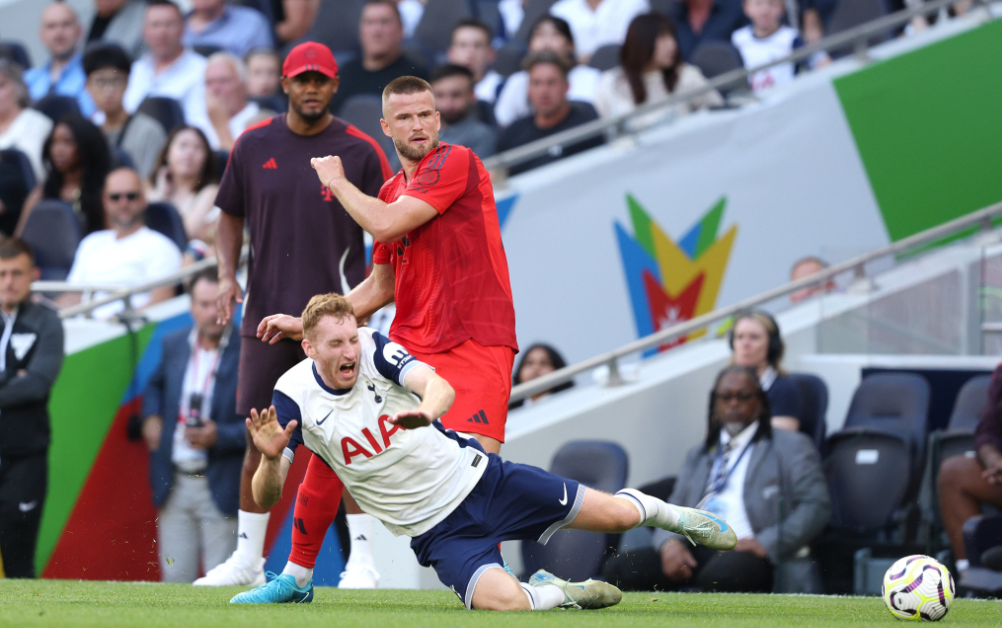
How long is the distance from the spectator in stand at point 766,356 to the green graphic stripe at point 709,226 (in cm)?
229

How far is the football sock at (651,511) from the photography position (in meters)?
5.68

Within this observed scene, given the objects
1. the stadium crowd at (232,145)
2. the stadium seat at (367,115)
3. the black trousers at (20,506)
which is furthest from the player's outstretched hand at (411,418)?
the stadium seat at (367,115)

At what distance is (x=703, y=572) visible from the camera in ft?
25.9

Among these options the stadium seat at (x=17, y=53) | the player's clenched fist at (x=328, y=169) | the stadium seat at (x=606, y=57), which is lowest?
the player's clenched fist at (x=328, y=169)

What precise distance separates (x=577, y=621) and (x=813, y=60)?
28.1ft

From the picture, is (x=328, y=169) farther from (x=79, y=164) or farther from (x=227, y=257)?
(x=79, y=164)

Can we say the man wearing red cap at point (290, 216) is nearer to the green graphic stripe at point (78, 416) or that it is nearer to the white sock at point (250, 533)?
the white sock at point (250, 533)

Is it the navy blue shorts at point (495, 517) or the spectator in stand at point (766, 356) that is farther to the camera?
the spectator in stand at point (766, 356)

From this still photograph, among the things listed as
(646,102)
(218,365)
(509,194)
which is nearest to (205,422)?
(218,365)

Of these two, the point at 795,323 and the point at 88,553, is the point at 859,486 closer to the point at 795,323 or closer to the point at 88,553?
the point at 795,323

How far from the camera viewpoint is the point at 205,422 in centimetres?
844

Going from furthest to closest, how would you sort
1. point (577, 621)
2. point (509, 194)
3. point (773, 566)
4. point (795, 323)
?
point (509, 194) → point (795, 323) → point (773, 566) → point (577, 621)

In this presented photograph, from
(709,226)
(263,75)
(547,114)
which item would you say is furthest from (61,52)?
(709,226)

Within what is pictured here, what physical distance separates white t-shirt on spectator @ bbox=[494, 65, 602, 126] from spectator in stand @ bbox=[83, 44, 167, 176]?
3.06m
